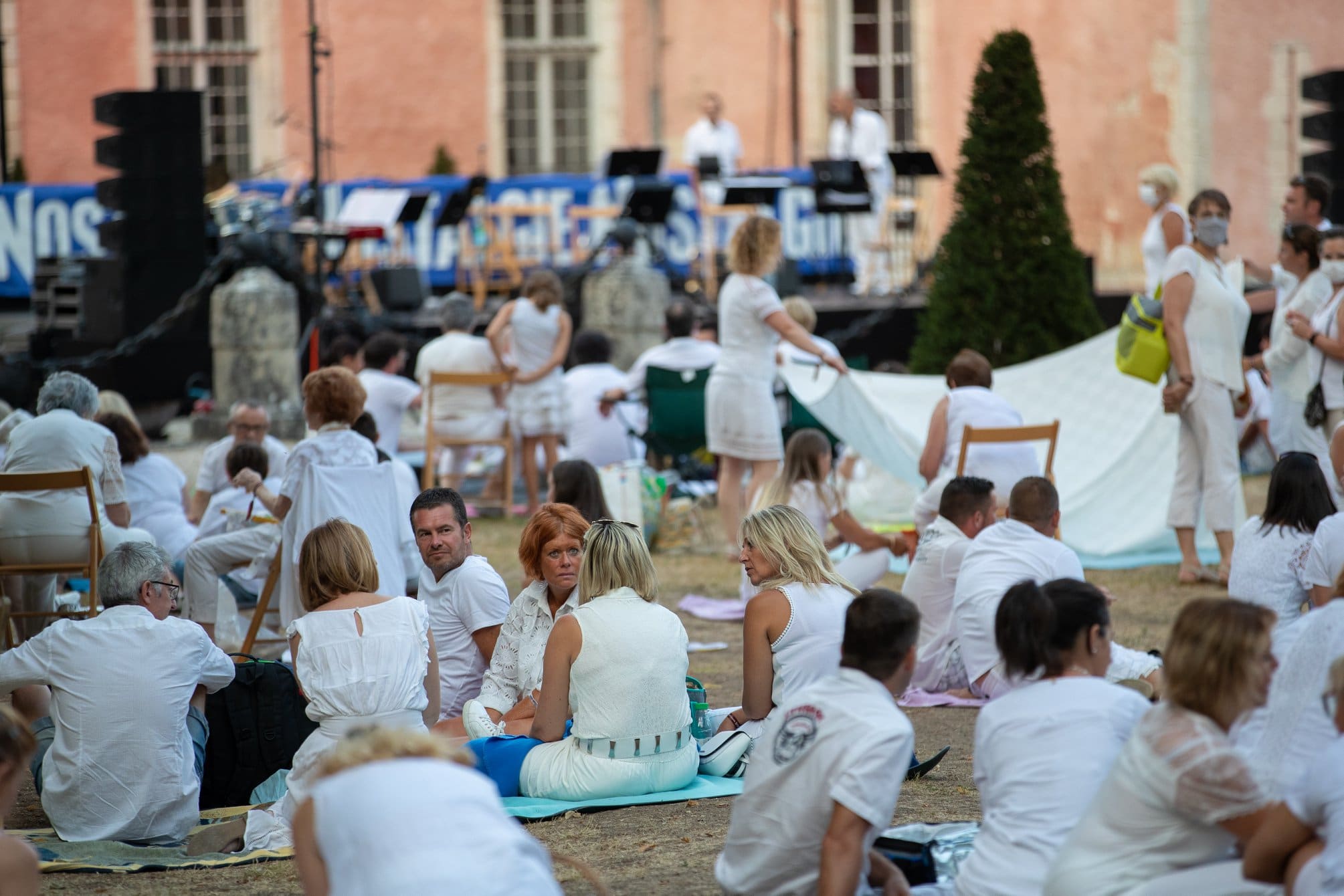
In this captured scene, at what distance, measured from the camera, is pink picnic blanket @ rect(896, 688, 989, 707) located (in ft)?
18.6

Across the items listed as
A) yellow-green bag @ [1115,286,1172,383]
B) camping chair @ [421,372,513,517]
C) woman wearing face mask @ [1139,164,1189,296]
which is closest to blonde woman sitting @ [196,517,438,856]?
yellow-green bag @ [1115,286,1172,383]

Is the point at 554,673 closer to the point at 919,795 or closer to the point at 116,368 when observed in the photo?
the point at 919,795

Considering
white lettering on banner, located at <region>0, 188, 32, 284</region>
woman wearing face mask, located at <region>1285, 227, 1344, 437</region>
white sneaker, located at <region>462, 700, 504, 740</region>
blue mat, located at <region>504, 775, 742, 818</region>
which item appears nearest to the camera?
blue mat, located at <region>504, 775, 742, 818</region>

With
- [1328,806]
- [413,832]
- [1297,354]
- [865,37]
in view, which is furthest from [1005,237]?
[865,37]

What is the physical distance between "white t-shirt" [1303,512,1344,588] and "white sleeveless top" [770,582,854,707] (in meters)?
1.28

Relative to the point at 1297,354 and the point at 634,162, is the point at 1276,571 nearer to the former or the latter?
the point at 1297,354

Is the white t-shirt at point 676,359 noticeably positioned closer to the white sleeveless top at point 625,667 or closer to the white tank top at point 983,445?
the white tank top at point 983,445

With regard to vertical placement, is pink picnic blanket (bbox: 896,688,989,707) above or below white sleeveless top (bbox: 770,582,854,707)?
below

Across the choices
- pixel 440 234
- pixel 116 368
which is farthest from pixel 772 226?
pixel 440 234

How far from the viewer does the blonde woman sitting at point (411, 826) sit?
8.14ft

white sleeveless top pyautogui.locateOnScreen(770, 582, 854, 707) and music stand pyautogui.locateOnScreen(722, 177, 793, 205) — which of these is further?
music stand pyautogui.locateOnScreen(722, 177, 793, 205)

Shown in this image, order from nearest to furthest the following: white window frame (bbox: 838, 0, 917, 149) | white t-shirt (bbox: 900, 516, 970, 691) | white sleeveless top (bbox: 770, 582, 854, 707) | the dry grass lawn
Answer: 1. the dry grass lawn
2. white sleeveless top (bbox: 770, 582, 854, 707)
3. white t-shirt (bbox: 900, 516, 970, 691)
4. white window frame (bbox: 838, 0, 917, 149)

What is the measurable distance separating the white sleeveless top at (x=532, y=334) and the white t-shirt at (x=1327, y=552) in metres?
5.74

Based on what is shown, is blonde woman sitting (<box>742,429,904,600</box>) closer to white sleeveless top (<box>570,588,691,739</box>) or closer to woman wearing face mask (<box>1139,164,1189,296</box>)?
woman wearing face mask (<box>1139,164,1189,296</box>)
